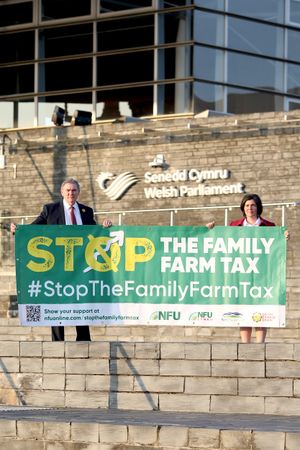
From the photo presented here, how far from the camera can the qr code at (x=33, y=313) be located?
1296cm

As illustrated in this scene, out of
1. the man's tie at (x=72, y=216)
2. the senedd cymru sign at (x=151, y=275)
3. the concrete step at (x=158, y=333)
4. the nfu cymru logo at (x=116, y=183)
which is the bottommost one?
the concrete step at (x=158, y=333)

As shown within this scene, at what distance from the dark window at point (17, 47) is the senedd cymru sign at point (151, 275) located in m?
19.2

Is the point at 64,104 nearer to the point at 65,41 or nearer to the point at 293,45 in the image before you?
the point at 65,41

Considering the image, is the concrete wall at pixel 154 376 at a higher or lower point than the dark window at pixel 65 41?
lower

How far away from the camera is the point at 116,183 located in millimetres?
28141

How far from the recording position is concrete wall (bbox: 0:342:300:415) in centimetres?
1173

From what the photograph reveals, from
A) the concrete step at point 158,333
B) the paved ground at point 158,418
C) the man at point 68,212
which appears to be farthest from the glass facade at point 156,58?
the paved ground at point 158,418

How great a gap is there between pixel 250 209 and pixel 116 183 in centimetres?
1479

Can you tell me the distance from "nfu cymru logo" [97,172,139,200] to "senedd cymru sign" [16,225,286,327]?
1493cm

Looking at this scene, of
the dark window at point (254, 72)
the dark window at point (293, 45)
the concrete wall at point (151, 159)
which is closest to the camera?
the concrete wall at point (151, 159)

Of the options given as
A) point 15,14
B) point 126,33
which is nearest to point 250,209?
point 126,33

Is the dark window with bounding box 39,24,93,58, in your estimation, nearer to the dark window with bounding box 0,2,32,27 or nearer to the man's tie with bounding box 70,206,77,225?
the dark window with bounding box 0,2,32,27

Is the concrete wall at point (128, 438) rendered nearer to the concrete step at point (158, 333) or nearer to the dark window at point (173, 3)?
the concrete step at point (158, 333)

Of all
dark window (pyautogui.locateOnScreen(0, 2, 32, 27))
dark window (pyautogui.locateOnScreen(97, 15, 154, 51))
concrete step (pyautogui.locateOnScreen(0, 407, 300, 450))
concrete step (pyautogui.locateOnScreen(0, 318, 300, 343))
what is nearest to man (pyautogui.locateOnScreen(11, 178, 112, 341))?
concrete step (pyautogui.locateOnScreen(0, 318, 300, 343))
